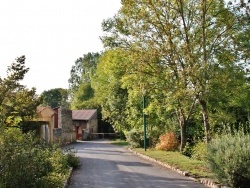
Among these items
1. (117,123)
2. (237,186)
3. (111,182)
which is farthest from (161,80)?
(117,123)

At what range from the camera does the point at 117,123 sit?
158ft

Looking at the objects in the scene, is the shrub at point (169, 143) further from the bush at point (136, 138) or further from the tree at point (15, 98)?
the tree at point (15, 98)

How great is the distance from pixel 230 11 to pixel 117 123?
1261 inches

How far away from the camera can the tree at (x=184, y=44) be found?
55.6ft

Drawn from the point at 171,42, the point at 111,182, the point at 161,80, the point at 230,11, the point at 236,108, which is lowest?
the point at 111,182

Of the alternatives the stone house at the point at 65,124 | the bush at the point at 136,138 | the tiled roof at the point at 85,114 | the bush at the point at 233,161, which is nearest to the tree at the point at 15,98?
the stone house at the point at 65,124

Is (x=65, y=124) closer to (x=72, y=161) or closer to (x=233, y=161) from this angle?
(x=72, y=161)

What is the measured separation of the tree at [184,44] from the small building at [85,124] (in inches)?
1692

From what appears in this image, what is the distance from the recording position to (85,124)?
64750 mm

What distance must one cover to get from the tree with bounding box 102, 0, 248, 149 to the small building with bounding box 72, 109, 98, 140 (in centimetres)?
4297

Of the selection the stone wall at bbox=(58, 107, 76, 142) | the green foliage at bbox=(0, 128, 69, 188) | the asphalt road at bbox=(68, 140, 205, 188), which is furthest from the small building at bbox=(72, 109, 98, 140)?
the green foliage at bbox=(0, 128, 69, 188)

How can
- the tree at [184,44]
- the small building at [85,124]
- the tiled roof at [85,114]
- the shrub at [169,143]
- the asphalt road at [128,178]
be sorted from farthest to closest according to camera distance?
the tiled roof at [85,114] < the small building at [85,124] < the shrub at [169,143] < the tree at [184,44] < the asphalt road at [128,178]

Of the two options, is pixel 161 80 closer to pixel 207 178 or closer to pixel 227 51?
pixel 227 51

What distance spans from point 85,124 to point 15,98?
49.1 m
